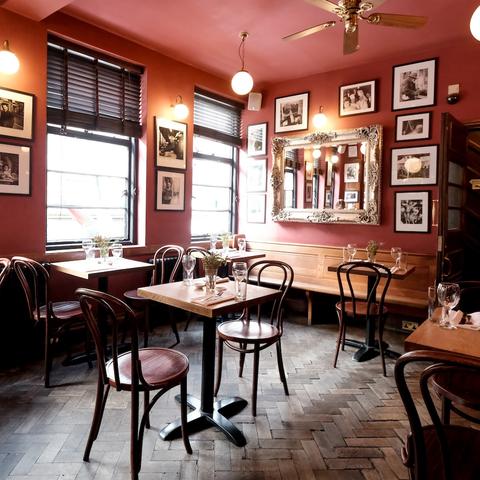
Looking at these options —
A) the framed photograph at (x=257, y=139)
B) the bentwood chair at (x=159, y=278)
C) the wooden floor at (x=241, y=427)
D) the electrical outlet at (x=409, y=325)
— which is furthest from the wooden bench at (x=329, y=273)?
the bentwood chair at (x=159, y=278)

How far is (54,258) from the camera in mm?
3814

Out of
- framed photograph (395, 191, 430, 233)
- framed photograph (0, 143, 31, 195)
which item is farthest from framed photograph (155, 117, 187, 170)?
framed photograph (395, 191, 430, 233)

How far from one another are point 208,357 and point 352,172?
10.8ft

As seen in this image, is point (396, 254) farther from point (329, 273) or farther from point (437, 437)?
point (437, 437)

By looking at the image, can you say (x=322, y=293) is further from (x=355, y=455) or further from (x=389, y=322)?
(x=355, y=455)

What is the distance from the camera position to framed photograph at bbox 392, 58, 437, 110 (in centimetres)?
437

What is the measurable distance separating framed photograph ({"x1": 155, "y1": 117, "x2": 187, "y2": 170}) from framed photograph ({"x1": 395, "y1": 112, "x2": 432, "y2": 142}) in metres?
2.58

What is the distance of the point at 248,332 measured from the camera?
2.78 metres

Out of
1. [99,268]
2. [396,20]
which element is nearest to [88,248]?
[99,268]

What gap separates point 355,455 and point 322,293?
2685 mm

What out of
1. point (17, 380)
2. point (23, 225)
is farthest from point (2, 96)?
point (17, 380)

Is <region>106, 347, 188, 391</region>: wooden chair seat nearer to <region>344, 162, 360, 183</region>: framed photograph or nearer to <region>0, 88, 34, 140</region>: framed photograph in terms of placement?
<region>0, 88, 34, 140</region>: framed photograph

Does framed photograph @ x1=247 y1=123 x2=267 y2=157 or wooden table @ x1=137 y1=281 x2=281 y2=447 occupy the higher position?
framed photograph @ x1=247 y1=123 x2=267 y2=157

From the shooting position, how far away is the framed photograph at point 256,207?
5.79 metres
